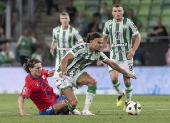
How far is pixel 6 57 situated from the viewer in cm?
1880

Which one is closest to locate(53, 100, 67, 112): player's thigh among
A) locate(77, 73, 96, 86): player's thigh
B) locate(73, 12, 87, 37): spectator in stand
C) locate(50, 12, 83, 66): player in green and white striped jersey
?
locate(77, 73, 96, 86): player's thigh

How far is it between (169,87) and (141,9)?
21.0 ft

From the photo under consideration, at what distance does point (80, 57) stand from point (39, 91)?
904mm

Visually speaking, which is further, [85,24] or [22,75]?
[85,24]

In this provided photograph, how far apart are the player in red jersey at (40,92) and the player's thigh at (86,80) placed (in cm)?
41

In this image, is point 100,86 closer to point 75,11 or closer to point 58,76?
point 75,11

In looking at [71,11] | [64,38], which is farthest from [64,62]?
[71,11]

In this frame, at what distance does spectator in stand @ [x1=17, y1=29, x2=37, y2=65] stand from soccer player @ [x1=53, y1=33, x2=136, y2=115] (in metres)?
9.48

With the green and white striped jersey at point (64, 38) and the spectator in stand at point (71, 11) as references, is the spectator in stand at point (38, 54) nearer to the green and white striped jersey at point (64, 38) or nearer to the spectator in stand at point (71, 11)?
the spectator in stand at point (71, 11)

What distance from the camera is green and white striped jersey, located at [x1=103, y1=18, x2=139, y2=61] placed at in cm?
1176

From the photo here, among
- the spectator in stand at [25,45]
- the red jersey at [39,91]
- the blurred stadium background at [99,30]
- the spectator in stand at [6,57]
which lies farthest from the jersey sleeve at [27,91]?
the spectator in stand at [25,45]

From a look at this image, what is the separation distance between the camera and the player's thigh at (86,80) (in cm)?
938

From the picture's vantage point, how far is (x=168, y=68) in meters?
16.7

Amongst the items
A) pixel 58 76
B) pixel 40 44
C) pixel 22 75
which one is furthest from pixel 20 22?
pixel 58 76
